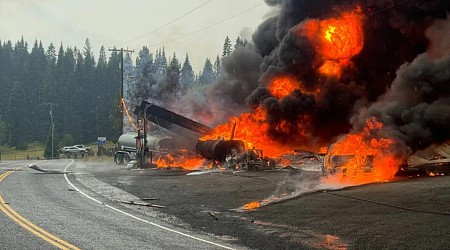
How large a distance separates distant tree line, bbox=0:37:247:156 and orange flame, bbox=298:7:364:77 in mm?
73269

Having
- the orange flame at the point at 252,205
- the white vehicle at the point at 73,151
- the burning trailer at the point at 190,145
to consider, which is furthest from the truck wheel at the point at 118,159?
the white vehicle at the point at 73,151

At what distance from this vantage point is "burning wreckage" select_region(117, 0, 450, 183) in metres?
26.1

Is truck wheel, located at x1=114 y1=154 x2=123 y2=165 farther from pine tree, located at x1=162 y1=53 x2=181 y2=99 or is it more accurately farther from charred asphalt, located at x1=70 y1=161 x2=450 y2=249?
pine tree, located at x1=162 y1=53 x2=181 y2=99

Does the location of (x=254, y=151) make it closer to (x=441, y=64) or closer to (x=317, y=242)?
(x=441, y=64)

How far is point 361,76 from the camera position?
3681 centimetres

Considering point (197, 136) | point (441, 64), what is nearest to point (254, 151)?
point (197, 136)

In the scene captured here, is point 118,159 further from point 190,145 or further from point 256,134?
point 256,134

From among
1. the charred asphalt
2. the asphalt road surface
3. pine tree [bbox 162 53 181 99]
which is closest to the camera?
the asphalt road surface

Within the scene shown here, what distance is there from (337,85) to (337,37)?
11.7 feet

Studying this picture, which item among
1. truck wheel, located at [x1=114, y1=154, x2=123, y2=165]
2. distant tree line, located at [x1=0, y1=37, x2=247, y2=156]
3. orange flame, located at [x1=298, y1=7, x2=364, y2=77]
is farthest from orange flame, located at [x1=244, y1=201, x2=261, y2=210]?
distant tree line, located at [x1=0, y1=37, x2=247, y2=156]

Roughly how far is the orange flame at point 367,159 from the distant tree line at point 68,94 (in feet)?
278

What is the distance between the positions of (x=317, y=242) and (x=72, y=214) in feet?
27.4

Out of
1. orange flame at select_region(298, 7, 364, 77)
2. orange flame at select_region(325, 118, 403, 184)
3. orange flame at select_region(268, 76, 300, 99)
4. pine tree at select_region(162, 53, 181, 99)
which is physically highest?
pine tree at select_region(162, 53, 181, 99)

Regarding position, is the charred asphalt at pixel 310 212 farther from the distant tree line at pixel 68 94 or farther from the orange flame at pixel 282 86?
the distant tree line at pixel 68 94
